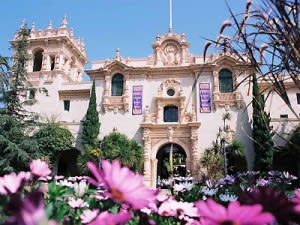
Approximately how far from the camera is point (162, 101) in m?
27.2

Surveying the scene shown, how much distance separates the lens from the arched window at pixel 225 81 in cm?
2670

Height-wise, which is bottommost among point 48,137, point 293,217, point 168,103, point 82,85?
point 293,217

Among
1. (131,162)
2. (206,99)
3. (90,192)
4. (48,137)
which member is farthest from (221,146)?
(90,192)

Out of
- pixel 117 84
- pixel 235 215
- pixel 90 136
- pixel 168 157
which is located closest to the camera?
pixel 235 215

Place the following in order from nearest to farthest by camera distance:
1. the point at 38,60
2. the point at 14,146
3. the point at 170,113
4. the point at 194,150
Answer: the point at 14,146
the point at 194,150
the point at 170,113
the point at 38,60

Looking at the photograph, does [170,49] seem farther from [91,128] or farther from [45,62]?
[45,62]

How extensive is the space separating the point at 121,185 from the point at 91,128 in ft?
82.7

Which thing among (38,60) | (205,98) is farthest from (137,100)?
(38,60)

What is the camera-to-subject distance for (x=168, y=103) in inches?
1071

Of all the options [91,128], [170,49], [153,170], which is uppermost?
[170,49]

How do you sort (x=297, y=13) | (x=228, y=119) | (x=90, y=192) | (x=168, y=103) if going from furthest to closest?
(x=168, y=103) → (x=228, y=119) → (x=90, y=192) → (x=297, y=13)

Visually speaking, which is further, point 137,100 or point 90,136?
point 137,100

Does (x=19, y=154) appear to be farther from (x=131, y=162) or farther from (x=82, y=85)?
(x=82, y=85)

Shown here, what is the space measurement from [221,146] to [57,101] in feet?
49.4
